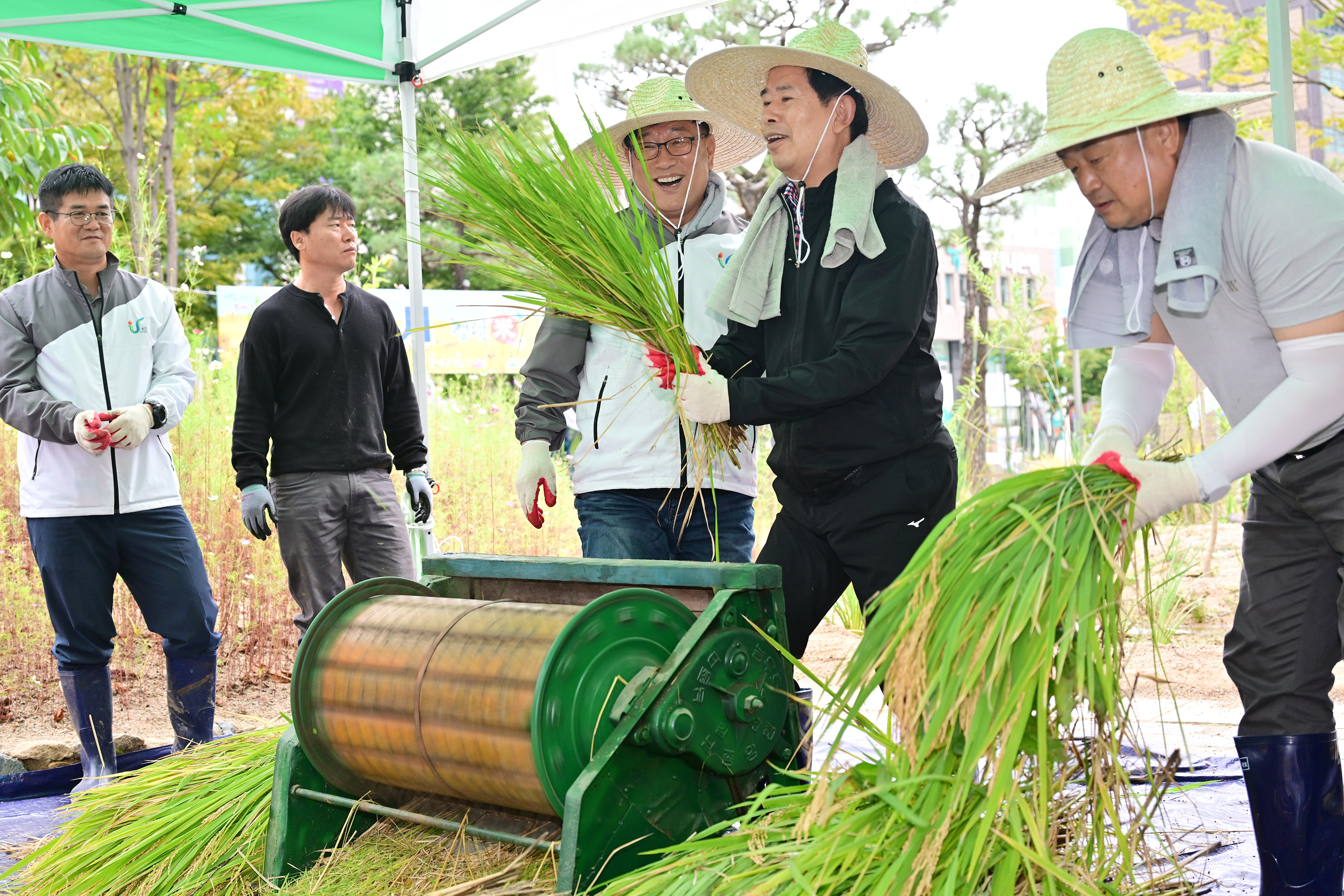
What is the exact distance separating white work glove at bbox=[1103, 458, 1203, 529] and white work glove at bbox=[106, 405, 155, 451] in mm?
2996

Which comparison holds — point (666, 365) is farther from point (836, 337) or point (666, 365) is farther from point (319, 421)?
point (319, 421)

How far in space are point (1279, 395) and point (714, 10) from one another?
455 inches

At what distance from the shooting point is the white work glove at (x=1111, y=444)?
2.01 m

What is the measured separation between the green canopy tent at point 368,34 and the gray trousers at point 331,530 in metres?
0.68

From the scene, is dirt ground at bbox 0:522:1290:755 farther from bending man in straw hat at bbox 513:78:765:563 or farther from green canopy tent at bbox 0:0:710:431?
green canopy tent at bbox 0:0:710:431

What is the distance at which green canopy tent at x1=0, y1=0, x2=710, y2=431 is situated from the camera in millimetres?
4340

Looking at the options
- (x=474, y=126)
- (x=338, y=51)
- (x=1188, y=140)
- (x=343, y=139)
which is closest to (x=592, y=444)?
(x=474, y=126)

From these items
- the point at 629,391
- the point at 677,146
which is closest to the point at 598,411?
the point at 629,391

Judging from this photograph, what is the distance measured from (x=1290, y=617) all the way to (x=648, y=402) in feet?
5.27

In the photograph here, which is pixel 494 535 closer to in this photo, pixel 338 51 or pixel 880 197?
pixel 338 51

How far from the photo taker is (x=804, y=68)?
254 centimetres

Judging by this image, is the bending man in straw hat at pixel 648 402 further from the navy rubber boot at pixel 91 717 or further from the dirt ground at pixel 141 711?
the dirt ground at pixel 141 711

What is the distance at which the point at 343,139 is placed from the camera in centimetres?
2173

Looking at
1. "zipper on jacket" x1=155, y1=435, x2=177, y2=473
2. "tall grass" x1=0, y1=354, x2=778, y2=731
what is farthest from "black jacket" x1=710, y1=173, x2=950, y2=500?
"tall grass" x1=0, y1=354, x2=778, y2=731
